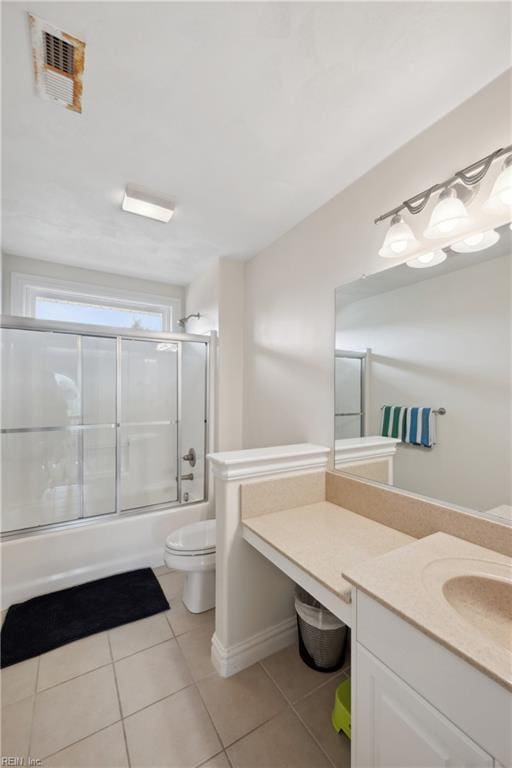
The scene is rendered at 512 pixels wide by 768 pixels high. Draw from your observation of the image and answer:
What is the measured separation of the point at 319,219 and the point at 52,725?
8.84 feet

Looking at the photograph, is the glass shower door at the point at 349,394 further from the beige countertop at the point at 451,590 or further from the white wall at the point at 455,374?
the beige countertop at the point at 451,590

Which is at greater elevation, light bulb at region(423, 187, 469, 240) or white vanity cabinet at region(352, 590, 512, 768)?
light bulb at region(423, 187, 469, 240)

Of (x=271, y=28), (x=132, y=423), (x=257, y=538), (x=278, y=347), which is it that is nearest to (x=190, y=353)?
(x=132, y=423)

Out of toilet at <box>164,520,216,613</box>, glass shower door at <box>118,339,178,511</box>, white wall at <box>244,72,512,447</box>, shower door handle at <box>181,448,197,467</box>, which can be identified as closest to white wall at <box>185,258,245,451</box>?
white wall at <box>244,72,512,447</box>

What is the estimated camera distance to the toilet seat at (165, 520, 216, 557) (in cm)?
183

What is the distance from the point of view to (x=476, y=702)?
23.4 inches

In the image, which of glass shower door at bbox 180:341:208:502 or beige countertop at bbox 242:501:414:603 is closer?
beige countertop at bbox 242:501:414:603

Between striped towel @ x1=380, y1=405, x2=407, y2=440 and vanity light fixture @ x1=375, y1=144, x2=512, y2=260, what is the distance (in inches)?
27.2

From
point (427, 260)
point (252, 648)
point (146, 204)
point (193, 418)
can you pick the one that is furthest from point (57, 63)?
point (252, 648)

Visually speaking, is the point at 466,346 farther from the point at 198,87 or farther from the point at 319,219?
the point at 198,87

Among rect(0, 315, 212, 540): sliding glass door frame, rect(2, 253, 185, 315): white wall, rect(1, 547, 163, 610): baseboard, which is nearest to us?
rect(1, 547, 163, 610): baseboard

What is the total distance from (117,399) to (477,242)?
8.03 ft

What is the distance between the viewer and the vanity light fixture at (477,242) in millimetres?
1101

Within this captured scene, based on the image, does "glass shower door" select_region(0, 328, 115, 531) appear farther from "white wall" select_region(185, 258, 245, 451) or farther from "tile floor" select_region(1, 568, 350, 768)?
"tile floor" select_region(1, 568, 350, 768)
